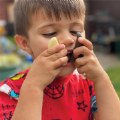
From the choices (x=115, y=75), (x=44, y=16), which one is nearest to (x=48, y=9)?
(x=44, y=16)

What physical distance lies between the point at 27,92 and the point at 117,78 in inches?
129

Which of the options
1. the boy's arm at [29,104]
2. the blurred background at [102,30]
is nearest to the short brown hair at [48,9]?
the boy's arm at [29,104]

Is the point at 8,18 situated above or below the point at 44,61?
above

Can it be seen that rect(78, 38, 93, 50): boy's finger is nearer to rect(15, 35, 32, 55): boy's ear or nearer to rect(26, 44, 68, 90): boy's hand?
rect(26, 44, 68, 90): boy's hand

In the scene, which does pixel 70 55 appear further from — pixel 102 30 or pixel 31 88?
pixel 102 30

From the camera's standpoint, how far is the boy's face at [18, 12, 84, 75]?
947 millimetres

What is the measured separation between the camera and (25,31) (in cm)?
106

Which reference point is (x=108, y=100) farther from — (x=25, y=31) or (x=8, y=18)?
(x=8, y=18)

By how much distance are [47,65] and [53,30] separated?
0.11 meters

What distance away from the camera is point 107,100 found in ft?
3.27

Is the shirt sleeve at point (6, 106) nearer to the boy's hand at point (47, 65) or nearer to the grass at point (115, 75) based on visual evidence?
the boy's hand at point (47, 65)

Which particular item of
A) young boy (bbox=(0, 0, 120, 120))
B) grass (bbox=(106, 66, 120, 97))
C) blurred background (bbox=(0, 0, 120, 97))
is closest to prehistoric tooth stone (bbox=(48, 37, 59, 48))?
young boy (bbox=(0, 0, 120, 120))

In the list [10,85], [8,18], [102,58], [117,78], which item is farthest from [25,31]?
[8,18]

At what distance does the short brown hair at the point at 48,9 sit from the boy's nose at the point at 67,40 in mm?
59
